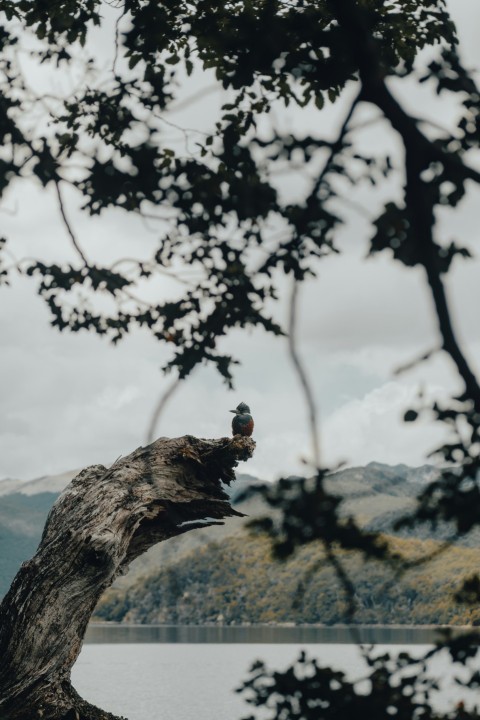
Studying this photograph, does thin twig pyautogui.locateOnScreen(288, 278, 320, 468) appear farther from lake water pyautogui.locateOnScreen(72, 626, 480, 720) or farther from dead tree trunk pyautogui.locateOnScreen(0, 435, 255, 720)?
lake water pyautogui.locateOnScreen(72, 626, 480, 720)

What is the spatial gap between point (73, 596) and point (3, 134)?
11.8 m

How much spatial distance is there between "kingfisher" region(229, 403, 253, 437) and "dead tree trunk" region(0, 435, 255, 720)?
0.19 m

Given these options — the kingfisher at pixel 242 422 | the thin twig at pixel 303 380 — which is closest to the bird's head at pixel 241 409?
the kingfisher at pixel 242 422

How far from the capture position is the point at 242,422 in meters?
19.1

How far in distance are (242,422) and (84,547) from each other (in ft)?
13.1

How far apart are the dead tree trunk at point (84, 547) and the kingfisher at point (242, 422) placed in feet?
0.62

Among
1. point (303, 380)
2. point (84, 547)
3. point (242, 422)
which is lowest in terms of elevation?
point (303, 380)

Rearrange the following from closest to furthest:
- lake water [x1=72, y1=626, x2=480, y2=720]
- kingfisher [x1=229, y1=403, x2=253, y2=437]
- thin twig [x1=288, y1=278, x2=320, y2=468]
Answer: thin twig [x1=288, y1=278, x2=320, y2=468]
kingfisher [x1=229, y1=403, x2=253, y2=437]
lake water [x1=72, y1=626, x2=480, y2=720]

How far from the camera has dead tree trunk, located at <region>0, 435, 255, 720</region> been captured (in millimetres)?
17047

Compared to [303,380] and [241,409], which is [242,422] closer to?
[241,409]

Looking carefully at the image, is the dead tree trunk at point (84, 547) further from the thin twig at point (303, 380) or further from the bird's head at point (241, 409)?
the thin twig at point (303, 380)

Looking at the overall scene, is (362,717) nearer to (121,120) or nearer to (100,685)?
(121,120)

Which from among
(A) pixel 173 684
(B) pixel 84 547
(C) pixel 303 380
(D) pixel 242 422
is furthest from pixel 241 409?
(A) pixel 173 684

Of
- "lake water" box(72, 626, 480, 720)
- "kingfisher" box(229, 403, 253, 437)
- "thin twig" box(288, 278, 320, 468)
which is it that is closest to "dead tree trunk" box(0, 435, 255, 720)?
"kingfisher" box(229, 403, 253, 437)
